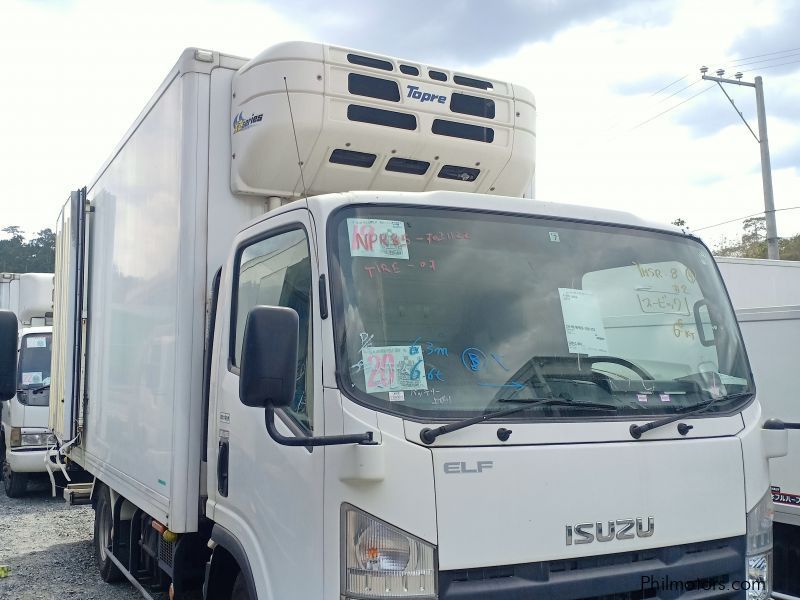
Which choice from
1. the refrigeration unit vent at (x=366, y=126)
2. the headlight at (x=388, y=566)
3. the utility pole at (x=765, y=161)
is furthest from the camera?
the utility pole at (x=765, y=161)

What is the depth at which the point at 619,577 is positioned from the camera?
2861 millimetres

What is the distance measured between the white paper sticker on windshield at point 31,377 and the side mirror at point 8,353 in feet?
22.5

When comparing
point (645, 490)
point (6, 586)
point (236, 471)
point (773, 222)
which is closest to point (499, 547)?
point (645, 490)

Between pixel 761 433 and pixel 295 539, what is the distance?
77.4 inches

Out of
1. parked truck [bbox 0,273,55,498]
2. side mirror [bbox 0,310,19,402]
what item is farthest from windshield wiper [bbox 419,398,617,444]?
parked truck [bbox 0,273,55,498]

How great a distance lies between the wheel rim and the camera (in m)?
6.06

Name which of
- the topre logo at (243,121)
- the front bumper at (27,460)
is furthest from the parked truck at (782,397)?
the front bumper at (27,460)

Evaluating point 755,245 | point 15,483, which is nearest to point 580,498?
point 15,483

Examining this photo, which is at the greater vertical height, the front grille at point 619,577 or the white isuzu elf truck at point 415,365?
the white isuzu elf truck at point 415,365

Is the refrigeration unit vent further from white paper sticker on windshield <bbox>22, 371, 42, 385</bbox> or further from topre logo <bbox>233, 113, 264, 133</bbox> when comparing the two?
white paper sticker on windshield <bbox>22, 371, 42, 385</bbox>

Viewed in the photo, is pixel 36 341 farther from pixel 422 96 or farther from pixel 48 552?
pixel 422 96

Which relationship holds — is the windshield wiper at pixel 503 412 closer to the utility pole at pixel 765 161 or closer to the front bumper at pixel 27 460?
the front bumper at pixel 27 460

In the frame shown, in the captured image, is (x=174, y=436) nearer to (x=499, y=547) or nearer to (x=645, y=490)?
(x=499, y=547)

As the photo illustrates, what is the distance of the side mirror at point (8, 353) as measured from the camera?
14.1ft
